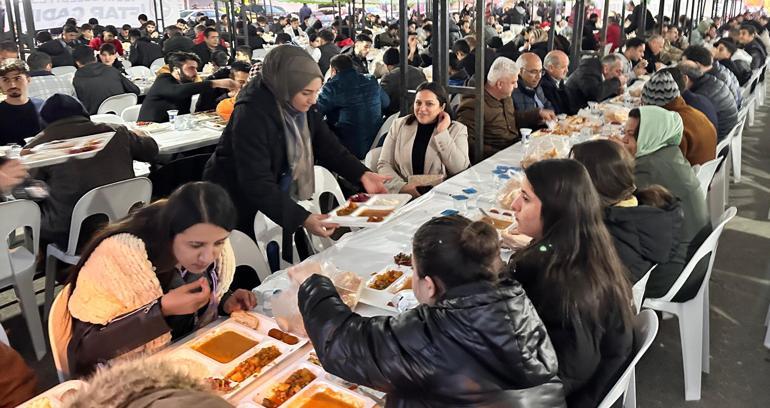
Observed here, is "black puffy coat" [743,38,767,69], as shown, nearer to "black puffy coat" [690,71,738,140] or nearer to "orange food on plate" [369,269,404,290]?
"black puffy coat" [690,71,738,140]

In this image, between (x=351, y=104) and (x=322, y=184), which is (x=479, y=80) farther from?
(x=322, y=184)

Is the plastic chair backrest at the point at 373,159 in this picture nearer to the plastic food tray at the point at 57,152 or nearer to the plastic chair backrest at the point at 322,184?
the plastic chair backrest at the point at 322,184

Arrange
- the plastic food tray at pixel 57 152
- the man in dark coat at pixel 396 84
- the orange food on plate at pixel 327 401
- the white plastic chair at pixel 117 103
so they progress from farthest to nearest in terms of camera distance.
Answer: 1. the white plastic chair at pixel 117 103
2. the man in dark coat at pixel 396 84
3. the plastic food tray at pixel 57 152
4. the orange food on plate at pixel 327 401

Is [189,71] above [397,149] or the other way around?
above

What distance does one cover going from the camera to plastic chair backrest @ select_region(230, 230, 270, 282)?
9.24 feet

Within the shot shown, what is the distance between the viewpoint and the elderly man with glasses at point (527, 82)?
548 cm

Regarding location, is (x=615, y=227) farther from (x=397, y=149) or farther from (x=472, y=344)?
(x=397, y=149)

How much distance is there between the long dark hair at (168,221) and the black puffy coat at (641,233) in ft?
5.11

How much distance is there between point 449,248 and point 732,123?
513cm

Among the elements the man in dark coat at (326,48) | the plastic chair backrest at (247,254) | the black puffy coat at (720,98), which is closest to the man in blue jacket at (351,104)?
the plastic chair backrest at (247,254)

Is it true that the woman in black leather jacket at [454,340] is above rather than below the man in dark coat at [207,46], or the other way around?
below

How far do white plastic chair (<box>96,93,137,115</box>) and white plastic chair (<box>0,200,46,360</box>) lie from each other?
3.26 metres

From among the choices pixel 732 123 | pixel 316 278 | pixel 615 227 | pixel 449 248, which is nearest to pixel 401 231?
pixel 615 227

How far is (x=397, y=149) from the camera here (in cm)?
431
